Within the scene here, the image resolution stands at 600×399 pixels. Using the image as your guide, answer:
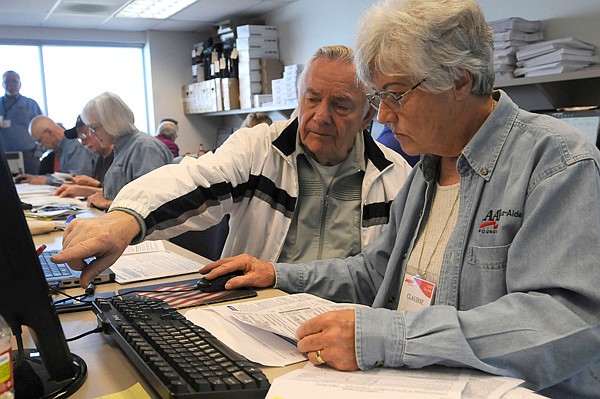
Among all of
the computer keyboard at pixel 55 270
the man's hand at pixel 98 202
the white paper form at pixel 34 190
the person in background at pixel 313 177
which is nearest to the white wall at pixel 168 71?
the white paper form at pixel 34 190

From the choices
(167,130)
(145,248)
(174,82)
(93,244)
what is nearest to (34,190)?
(167,130)

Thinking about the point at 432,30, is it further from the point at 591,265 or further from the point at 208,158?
the point at 208,158

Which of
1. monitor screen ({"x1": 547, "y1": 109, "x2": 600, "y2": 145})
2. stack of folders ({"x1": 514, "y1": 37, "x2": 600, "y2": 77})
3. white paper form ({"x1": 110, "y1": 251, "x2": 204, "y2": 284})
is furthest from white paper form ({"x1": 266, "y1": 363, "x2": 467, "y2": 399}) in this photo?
stack of folders ({"x1": 514, "y1": 37, "x2": 600, "y2": 77})

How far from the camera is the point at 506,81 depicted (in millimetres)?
3049

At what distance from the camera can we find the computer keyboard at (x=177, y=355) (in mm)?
725

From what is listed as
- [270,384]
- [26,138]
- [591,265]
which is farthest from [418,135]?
[26,138]

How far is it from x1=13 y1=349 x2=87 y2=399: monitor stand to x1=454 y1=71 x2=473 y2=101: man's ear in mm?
830

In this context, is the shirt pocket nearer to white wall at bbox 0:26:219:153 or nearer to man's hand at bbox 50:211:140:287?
man's hand at bbox 50:211:140:287

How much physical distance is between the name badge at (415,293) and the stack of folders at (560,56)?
6.93 ft

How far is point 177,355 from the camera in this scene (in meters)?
0.81

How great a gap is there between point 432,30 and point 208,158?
0.82 meters

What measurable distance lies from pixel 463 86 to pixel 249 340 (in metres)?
0.63

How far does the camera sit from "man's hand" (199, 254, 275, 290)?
1268mm

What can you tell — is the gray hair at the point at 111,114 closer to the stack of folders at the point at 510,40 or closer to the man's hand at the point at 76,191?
the man's hand at the point at 76,191
